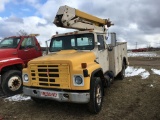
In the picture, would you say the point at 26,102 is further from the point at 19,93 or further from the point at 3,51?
Result: the point at 3,51

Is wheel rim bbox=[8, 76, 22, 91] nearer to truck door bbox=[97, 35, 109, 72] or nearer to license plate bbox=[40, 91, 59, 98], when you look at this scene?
license plate bbox=[40, 91, 59, 98]

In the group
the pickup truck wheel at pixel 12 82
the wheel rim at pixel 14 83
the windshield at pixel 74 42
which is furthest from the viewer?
the wheel rim at pixel 14 83

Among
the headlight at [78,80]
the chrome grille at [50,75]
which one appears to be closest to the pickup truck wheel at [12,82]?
the chrome grille at [50,75]

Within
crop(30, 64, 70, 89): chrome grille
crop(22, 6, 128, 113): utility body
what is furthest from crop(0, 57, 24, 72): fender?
crop(30, 64, 70, 89): chrome grille

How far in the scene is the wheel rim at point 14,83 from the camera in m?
8.82

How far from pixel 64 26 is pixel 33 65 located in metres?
2.11

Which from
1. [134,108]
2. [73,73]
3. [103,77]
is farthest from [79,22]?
[134,108]

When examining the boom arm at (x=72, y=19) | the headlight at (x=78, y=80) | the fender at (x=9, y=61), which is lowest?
the headlight at (x=78, y=80)

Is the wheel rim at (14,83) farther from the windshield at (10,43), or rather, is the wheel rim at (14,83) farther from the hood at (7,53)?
the windshield at (10,43)

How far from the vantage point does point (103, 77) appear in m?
7.26

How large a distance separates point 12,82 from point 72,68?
154 inches

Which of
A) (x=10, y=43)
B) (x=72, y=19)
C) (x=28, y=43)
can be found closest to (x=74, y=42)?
(x=72, y=19)

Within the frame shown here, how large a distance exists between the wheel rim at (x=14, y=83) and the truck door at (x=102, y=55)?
3471mm

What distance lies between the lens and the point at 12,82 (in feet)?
29.2
